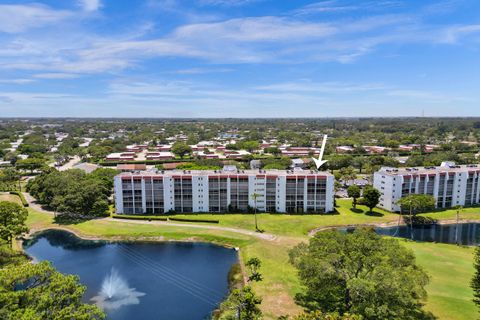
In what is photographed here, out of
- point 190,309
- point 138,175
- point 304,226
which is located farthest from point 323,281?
point 138,175

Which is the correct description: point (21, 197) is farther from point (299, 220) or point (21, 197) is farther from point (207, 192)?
point (299, 220)

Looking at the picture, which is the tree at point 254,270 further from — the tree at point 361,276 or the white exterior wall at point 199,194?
the white exterior wall at point 199,194

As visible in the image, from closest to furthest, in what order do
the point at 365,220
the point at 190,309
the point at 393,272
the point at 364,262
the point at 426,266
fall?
the point at 393,272 < the point at 364,262 < the point at 190,309 < the point at 426,266 < the point at 365,220

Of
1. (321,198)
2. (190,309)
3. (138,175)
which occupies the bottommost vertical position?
(190,309)

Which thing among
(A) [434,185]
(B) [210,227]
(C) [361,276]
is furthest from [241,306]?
(A) [434,185]

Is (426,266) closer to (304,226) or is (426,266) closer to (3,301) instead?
(304,226)

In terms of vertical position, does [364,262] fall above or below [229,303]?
above
